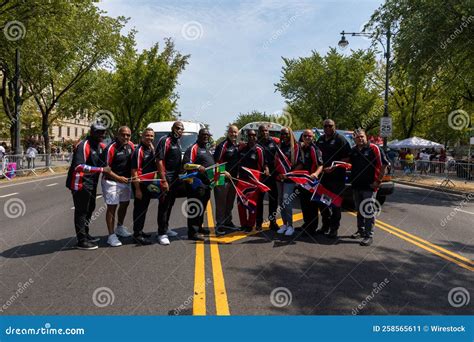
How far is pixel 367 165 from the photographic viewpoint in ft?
21.9

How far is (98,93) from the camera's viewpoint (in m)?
31.0

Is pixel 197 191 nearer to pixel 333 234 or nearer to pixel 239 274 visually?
pixel 239 274

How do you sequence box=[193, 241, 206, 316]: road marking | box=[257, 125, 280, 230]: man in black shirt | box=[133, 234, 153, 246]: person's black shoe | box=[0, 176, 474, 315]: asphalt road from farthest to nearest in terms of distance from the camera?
box=[257, 125, 280, 230]: man in black shirt
box=[133, 234, 153, 246]: person's black shoe
box=[0, 176, 474, 315]: asphalt road
box=[193, 241, 206, 316]: road marking

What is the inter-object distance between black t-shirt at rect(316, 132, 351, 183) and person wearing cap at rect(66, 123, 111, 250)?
12.8ft

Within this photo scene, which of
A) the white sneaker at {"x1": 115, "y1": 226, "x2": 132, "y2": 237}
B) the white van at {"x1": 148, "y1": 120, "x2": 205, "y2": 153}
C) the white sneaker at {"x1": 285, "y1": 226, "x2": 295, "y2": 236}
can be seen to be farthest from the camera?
the white van at {"x1": 148, "y1": 120, "x2": 205, "y2": 153}

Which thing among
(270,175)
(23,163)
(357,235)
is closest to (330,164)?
(270,175)

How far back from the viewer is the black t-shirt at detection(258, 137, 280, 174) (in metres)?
7.48

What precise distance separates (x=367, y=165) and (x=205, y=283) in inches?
146

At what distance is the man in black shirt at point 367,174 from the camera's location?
6645mm

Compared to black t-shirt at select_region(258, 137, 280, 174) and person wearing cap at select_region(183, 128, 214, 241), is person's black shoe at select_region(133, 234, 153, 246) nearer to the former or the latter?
person wearing cap at select_region(183, 128, 214, 241)

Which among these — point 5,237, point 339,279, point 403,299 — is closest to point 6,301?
point 5,237

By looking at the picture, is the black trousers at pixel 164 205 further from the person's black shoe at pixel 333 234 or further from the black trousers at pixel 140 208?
the person's black shoe at pixel 333 234

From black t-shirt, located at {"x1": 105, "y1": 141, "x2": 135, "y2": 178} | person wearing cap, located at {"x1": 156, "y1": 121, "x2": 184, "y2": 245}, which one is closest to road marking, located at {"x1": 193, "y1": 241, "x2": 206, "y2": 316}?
person wearing cap, located at {"x1": 156, "y1": 121, "x2": 184, "y2": 245}

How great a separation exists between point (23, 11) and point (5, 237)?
13106 millimetres
